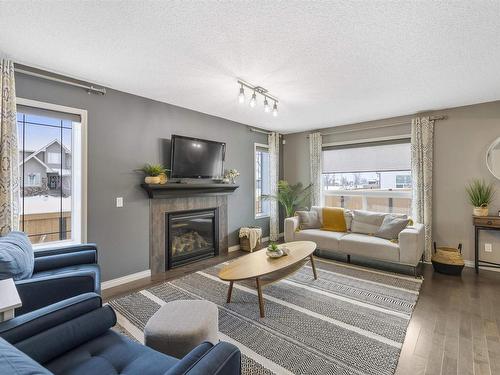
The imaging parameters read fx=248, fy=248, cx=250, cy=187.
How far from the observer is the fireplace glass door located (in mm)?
3745

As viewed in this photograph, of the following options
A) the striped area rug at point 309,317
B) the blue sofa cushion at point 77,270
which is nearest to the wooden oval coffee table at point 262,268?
the striped area rug at point 309,317

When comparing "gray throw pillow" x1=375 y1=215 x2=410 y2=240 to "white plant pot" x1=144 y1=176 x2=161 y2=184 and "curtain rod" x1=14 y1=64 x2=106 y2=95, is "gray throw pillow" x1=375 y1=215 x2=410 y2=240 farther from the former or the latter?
"curtain rod" x1=14 y1=64 x2=106 y2=95

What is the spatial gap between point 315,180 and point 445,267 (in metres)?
2.56

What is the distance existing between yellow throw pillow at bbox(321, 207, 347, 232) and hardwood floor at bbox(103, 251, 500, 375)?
1.36 m

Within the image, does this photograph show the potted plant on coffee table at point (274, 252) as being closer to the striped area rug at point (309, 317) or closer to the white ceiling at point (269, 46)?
the striped area rug at point (309, 317)

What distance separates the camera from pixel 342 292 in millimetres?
2891

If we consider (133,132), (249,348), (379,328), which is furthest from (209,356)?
(133,132)

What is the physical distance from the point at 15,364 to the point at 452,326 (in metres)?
2.98

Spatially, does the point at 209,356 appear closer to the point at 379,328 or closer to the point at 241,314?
the point at 241,314

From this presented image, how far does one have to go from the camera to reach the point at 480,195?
3.52 metres

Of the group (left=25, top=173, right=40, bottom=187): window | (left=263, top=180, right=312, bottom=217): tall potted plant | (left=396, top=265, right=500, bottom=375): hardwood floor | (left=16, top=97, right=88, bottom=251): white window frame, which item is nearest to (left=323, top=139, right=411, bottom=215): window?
(left=263, top=180, right=312, bottom=217): tall potted plant

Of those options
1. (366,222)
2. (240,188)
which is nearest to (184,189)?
(240,188)

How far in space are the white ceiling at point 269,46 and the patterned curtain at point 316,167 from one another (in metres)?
1.83

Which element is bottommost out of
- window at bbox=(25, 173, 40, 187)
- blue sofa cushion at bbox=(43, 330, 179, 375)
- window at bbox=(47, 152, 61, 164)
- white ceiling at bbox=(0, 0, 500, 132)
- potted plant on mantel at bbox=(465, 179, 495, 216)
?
blue sofa cushion at bbox=(43, 330, 179, 375)
